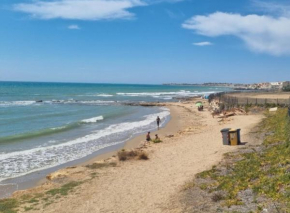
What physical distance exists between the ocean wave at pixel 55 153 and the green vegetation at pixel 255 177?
28.3 feet

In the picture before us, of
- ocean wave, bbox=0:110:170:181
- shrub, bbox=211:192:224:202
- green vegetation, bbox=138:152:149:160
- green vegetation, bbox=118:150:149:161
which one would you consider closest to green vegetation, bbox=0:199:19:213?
ocean wave, bbox=0:110:170:181

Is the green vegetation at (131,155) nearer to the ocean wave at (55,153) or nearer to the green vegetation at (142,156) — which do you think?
the green vegetation at (142,156)

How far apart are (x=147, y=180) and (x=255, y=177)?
14.2ft

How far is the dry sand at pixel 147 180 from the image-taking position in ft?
35.3

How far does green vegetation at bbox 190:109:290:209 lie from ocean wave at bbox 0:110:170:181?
8626mm

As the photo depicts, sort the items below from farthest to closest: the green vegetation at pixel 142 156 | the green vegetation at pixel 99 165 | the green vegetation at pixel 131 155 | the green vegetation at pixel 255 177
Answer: the green vegetation at pixel 142 156
the green vegetation at pixel 131 155
the green vegetation at pixel 99 165
the green vegetation at pixel 255 177

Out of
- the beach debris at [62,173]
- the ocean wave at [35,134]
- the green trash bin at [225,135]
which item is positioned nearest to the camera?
the beach debris at [62,173]

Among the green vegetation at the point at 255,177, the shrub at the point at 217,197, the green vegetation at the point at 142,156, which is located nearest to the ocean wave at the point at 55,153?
the green vegetation at the point at 142,156

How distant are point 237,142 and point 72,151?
1005 cm

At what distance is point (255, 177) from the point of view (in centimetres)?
1133

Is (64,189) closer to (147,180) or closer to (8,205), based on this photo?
(8,205)

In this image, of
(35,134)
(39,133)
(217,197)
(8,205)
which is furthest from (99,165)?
(39,133)

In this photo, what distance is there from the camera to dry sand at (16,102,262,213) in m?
10.8

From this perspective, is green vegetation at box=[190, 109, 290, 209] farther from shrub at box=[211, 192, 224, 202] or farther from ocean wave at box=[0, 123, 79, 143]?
ocean wave at box=[0, 123, 79, 143]
